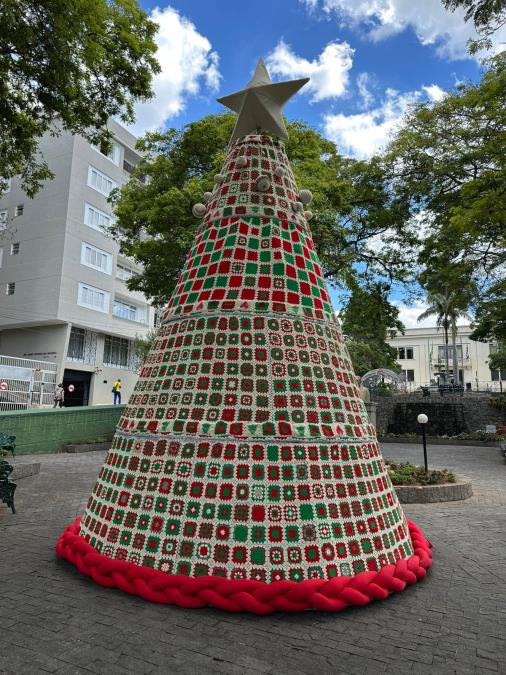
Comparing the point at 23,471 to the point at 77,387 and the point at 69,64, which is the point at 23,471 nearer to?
the point at 69,64

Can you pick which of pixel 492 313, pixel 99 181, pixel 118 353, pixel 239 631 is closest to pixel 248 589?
pixel 239 631

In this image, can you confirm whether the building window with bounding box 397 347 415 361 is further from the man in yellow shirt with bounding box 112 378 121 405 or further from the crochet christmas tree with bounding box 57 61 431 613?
the crochet christmas tree with bounding box 57 61 431 613

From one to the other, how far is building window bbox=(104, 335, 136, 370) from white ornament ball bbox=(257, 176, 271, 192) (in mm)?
31281

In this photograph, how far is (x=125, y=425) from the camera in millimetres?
4113

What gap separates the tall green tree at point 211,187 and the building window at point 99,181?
1481 centimetres

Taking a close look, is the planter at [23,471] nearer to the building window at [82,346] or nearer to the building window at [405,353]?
the building window at [82,346]

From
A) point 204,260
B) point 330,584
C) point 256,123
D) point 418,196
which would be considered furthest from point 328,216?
point 330,584

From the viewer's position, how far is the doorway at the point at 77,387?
31.2m

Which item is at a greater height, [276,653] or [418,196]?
[418,196]

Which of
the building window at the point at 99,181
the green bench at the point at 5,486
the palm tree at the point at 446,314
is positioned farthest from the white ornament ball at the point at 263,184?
the palm tree at the point at 446,314

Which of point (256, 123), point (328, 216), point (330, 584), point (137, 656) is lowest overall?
point (137, 656)

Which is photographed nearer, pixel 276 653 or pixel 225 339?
pixel 276 653

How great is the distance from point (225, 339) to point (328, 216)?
10413 mm

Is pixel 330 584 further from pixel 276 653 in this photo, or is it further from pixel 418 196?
pixel 418 196
